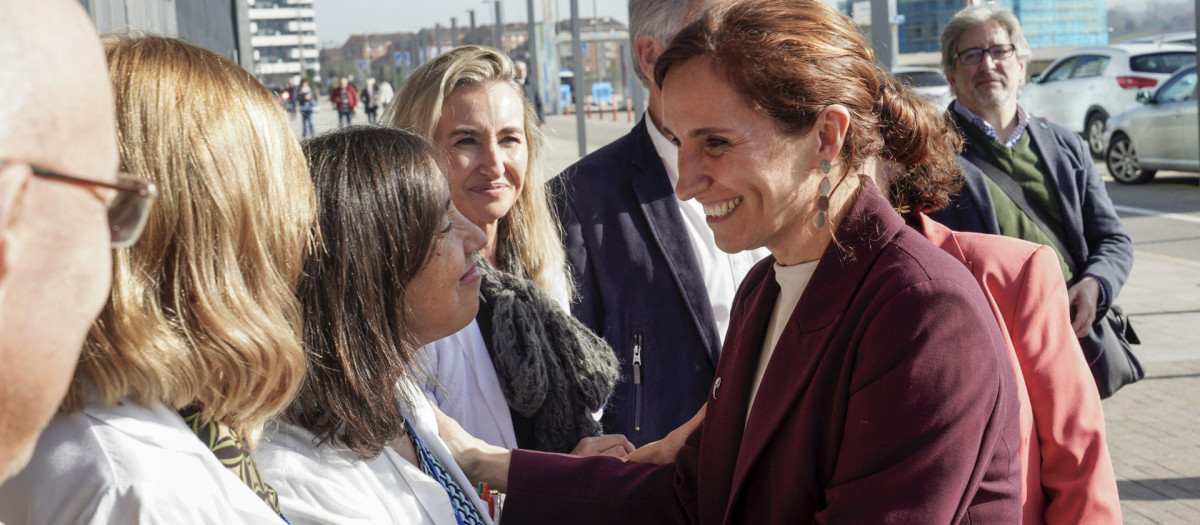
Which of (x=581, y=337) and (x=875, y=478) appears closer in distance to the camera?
(x=875, y=478)

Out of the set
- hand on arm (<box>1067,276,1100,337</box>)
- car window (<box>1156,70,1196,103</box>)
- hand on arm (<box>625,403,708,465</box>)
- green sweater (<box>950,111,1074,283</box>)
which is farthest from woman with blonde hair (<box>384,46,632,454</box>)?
car window (<box>1156,70,1196,103</box>)

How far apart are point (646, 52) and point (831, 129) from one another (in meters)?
1.31

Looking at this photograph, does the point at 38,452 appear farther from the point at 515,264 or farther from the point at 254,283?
the point at 515,264

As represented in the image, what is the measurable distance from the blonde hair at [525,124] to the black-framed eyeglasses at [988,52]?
2017 millimetres

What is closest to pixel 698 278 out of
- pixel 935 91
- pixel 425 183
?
pixel 425 183

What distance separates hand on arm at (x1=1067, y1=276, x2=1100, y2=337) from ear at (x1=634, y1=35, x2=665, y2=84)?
1.59 meters

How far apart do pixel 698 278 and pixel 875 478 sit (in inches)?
52.2

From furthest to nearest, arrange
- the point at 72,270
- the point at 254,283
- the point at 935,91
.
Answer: the point at 935,91, the point at 254,283, the point at 72,270

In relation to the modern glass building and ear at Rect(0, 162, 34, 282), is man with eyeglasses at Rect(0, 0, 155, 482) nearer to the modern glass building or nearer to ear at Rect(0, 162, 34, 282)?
ear at Rect(0, 162, 34, 282)

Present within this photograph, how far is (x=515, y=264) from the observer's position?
2.89m

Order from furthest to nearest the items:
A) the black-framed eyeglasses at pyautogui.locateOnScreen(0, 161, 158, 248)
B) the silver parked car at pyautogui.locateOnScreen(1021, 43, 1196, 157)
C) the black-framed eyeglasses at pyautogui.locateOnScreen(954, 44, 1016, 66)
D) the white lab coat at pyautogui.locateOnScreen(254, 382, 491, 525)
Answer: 1. the silver parked car at pyautogui.locateOnScreen(1021, 43, 1196, 157)
2. the black-framed eyeglasses at pyautogui.locateOnScreen(954, 44, 1016, 66)
3. the white lab coat at pyautogui.locateOnScreen(254, 382, 491, 525)
4. the black-framed eyeglasses at pyautogui.locateOnScreen(0, 161, 158, 248)

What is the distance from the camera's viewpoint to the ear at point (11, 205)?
2.34ft

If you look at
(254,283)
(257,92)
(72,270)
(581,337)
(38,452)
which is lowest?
(581,337)

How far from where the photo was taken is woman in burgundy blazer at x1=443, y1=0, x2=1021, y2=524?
147 cm
